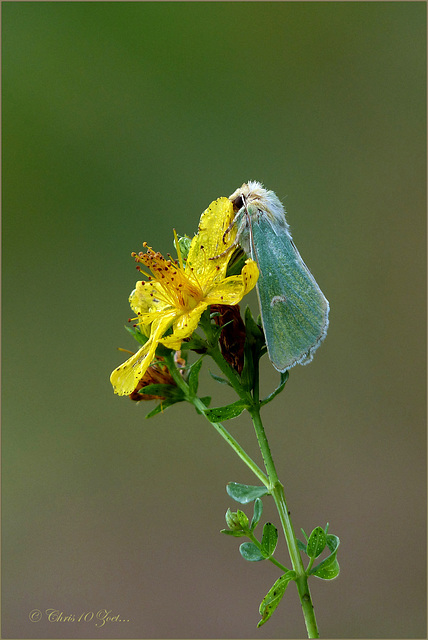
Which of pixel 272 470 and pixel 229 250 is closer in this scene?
pixel 272 470

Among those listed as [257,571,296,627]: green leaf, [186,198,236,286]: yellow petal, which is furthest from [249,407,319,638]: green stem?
[186,198,236,286]: yellow petal

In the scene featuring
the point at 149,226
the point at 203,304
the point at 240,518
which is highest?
the point at 149,226

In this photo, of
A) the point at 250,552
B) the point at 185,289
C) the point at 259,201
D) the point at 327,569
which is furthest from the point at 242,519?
the point at 259,201

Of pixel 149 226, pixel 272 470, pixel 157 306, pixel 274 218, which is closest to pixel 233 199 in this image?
pixel 274 218

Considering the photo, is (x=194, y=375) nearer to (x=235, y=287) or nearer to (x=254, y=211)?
(x=235, y=287)

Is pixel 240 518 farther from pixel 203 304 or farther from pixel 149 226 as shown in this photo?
pixel 149 226

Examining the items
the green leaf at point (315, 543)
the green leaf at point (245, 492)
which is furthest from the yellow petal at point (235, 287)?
the green leaf at point (315, 543)
